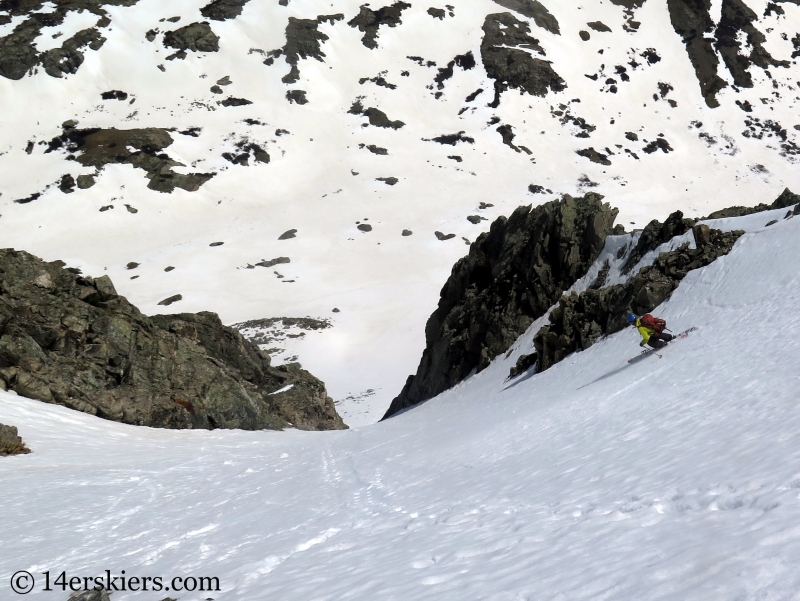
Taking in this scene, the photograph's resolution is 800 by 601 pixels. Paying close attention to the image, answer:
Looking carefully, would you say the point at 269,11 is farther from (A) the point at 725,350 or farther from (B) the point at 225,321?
(A) the point at 725,350

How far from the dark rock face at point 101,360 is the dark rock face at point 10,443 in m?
4.96

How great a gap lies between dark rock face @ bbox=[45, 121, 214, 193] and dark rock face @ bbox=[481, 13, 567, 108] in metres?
49.8

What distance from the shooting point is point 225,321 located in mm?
56125

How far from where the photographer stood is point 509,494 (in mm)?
7578

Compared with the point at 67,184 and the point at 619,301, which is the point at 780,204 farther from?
the point at 67,184

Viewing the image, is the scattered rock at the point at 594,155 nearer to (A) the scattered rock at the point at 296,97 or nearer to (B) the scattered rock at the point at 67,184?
(A) the scattered rock at the point at 296,97

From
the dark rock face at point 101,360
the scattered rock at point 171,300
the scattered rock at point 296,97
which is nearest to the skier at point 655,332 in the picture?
the dark rock face at point 101,360

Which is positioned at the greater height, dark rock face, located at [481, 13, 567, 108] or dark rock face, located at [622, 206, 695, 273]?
dark rock face, located at [481, 13, 567, 108]

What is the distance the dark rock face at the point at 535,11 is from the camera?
11425cm

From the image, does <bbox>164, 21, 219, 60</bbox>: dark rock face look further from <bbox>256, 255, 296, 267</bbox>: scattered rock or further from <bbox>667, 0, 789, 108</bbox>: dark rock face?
<bbox>667, 0, 789, 108</bbox>: dark rock face

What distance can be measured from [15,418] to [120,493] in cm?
765

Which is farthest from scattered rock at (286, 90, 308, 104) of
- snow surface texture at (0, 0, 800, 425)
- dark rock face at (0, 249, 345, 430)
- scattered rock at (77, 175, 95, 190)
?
dark rock face at (0, 249, 345, 430)

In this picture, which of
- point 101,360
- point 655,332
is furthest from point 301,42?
point 655,332

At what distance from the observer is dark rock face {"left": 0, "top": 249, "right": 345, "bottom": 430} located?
66.9 feet
